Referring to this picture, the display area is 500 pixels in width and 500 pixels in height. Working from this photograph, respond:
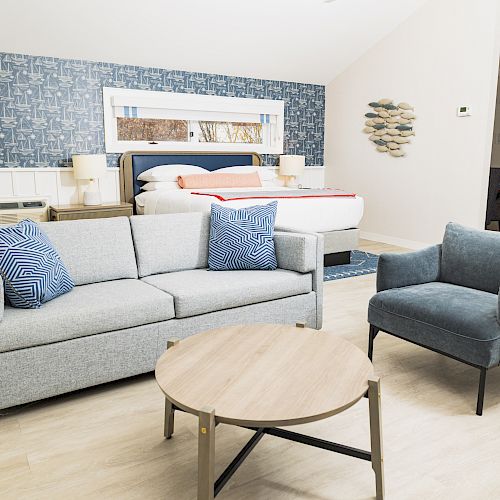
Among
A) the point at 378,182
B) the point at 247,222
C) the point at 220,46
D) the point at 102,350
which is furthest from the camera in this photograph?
the point at 378,182

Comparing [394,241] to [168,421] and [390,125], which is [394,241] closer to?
[390,125]

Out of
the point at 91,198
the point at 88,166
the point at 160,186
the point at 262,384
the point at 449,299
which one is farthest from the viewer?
the point at 160,186

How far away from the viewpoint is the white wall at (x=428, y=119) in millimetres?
5035

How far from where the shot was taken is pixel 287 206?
459 cm

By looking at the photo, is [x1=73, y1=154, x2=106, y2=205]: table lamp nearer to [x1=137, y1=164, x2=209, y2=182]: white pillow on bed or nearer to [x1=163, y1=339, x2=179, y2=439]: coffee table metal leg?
[x1=137, y1=164, x2=209, y2=182]: white pillow on bed

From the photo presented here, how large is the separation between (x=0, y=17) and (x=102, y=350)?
139 inches

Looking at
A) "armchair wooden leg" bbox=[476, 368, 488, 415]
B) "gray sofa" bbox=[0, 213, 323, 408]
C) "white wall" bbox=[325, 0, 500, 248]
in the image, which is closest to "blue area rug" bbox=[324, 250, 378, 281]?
"white wall" bbox=[325, 0, 500, 248]

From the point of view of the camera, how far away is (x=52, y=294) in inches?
93.4

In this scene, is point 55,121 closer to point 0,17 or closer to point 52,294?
point 0,17

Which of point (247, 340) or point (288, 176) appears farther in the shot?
point (288, 176)

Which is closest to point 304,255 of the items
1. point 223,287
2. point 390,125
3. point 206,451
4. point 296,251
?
point 296,251

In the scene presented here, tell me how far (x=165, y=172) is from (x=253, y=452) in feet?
13.4

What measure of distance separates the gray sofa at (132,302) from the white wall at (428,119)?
3.04 metres

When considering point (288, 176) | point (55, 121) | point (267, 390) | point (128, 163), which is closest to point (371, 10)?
point (288, 176)
